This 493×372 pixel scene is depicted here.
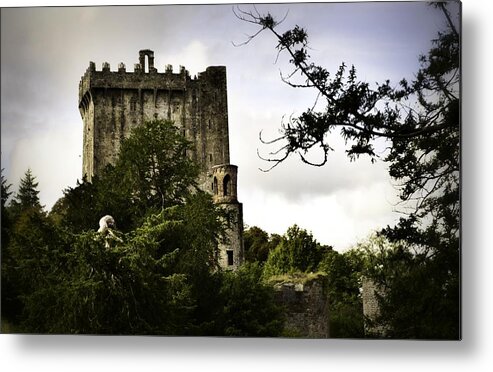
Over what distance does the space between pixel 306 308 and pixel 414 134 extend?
143cm

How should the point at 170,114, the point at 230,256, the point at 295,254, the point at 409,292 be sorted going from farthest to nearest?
the point at 170,114 < the point at 230,256 < the point at 295,254 < the point at 409,292

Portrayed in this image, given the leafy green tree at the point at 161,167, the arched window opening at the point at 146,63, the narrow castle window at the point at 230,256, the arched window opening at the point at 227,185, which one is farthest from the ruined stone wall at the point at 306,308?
the arched window opening at the point at 146,63

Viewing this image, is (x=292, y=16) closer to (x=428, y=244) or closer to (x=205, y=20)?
(x=205, y=20)

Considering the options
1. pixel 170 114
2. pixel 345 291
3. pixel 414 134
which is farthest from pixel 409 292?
pixel 170 114

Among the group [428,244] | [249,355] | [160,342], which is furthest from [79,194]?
[428,244]

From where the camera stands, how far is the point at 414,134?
7.38m

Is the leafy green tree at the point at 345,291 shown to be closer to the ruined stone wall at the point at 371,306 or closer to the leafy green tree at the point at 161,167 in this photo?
the ruined stone wall at the point at 371,306

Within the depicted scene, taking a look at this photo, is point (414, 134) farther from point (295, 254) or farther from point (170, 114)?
point (170, 114)

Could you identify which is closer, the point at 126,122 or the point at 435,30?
the point at 435,30

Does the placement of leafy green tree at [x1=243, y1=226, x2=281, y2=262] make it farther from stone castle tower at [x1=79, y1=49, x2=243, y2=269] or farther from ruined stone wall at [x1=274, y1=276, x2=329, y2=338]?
ruined stone wall at [x1=274, y1=276, x2=329, y2=338]

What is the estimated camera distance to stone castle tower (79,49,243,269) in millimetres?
7707

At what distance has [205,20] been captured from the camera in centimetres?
767

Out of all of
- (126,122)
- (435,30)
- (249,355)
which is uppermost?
(435,30)

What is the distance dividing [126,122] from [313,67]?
57.2 inches
